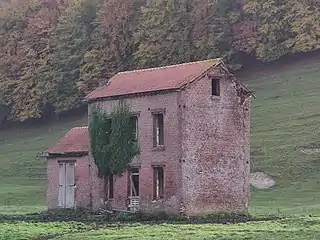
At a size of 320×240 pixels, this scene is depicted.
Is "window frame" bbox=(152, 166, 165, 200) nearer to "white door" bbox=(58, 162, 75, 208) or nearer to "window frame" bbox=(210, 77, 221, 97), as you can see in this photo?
"window frame" bbox=(210, 77, 221, 97)

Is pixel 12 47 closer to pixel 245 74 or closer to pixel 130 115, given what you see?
pixel 245 74

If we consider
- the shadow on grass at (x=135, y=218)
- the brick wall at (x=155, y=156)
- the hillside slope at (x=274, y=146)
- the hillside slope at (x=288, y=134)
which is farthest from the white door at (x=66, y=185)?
the hillside slope at (x=288, y=134)

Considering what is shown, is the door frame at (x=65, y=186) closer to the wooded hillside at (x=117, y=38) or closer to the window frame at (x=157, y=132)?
the window frame at (x=157, y=132)

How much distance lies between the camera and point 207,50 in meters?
96.1

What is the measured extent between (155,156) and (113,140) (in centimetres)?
342

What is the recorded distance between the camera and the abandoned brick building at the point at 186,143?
50.4 m

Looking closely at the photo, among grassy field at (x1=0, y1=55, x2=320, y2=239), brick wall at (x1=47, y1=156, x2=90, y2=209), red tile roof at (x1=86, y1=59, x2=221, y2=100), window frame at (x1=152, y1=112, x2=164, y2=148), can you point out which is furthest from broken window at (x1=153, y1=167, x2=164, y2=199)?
brick wall at (x1=47, y1=156, x2=90, y2=209)

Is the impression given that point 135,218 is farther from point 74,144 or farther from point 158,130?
point 74,144

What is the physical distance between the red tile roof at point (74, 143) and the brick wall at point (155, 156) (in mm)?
5199

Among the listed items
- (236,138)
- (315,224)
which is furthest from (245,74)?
(315,224)

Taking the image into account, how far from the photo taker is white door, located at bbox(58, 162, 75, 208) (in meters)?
57.8

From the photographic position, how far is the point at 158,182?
5169 centimetres

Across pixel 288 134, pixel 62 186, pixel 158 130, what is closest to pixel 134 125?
pixel 158 130

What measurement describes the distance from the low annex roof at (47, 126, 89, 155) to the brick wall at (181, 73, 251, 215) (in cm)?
920
